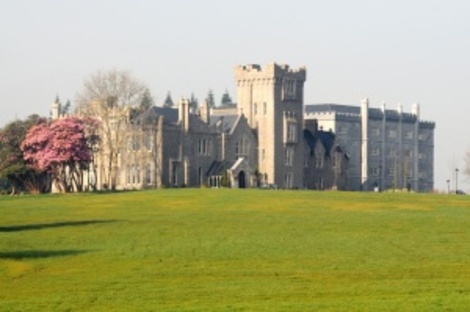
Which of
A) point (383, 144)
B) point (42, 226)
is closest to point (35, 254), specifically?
point (42, 226)

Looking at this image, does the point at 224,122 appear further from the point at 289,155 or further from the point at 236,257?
the point at 236,257

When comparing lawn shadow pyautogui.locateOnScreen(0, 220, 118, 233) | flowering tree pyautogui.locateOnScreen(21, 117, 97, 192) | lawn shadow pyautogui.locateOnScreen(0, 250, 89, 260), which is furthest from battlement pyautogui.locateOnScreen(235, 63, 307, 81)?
lawn shadow pyautogui.locateOnScreen(0, 250, 89, 260)

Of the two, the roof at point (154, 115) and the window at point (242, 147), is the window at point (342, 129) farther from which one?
the roof at point (154, 115)

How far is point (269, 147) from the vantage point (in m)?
134

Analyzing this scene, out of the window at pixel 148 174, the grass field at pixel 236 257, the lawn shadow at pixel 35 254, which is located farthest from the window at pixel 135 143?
→ the lawn shadow at pixel 35 254

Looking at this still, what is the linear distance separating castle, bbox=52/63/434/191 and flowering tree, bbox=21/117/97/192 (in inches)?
237

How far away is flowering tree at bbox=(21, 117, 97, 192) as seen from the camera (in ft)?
373

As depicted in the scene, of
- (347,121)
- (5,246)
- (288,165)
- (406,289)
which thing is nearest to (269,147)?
(288,165)

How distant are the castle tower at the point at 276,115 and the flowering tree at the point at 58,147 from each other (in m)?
23.8

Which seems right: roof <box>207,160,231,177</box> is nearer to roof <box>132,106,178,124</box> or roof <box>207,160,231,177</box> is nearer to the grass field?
roof <box>132,106,178,124</box>

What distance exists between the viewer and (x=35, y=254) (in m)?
46.2

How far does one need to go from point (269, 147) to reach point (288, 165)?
148 inches

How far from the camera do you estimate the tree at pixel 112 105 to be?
390 feet

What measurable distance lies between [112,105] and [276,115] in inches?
866
